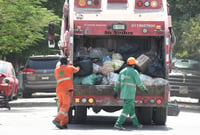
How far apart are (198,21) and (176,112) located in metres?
18.3

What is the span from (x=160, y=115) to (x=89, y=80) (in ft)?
6.40

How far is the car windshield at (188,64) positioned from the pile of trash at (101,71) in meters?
9.41

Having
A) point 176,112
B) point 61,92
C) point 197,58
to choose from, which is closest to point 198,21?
point 197,58

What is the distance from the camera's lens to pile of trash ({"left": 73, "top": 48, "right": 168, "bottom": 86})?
1484cm

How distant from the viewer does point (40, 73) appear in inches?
1065

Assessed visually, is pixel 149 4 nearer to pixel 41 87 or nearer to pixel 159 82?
pixel 159 82

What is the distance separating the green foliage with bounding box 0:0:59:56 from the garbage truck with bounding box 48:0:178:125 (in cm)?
880

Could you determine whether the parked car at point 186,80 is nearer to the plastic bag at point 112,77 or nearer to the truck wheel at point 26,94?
the truck wheel at point 26,94

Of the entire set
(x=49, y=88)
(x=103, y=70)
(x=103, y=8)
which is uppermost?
(x=103, y=8)

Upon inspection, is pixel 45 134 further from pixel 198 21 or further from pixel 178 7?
pixel 178 7

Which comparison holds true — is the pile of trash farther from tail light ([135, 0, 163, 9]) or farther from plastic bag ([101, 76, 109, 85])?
tail light ([135, 0, 163, 9])

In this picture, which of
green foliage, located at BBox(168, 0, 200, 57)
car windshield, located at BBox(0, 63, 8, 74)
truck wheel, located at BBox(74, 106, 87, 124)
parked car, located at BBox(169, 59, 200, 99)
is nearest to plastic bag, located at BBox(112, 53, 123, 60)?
truck wheel, located at BBox(74, 106, 87, 124)

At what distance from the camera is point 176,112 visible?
16.3m

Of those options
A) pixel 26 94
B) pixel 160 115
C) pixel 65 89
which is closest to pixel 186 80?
pixel 26 94
